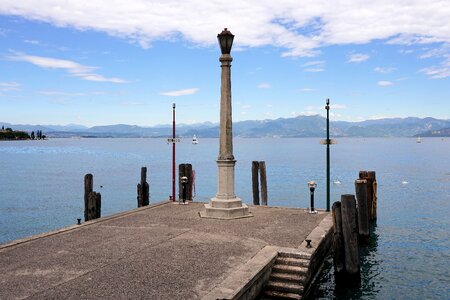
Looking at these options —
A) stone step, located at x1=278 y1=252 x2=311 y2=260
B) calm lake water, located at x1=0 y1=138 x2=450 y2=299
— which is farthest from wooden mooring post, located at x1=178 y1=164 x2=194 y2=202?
Answer: stone step, located at x1=278 y1=252 x2=311 y2=260

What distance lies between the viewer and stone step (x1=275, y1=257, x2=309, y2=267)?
10820 millimetres

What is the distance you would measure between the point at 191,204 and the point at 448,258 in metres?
11.0

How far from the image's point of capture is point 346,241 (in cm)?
1278

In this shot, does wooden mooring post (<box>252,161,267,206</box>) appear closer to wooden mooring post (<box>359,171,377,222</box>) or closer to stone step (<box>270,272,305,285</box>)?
wooden mooring post (<box>359,171,377,222</box>)

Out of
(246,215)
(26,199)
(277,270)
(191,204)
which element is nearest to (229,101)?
(246,215)

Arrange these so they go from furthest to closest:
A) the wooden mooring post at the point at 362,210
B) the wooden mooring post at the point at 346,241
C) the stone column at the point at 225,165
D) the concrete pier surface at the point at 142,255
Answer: the wooden mooring post at the point at 362,210, the stone column at the point at 225,165, the wooden mooring post at the point at 346,241, the concrete pier surface at the point at 142,255

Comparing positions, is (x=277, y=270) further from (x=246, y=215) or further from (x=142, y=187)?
(x=142, y=187)

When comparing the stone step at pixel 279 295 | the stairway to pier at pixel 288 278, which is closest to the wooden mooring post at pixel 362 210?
the stairway to pier at pixel 288 278

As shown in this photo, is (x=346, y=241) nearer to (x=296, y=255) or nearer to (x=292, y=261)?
(x=296, y=255)

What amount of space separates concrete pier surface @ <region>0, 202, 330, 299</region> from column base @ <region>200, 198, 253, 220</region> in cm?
44

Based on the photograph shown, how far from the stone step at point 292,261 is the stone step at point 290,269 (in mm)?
106

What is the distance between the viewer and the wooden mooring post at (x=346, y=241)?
42.0 ft

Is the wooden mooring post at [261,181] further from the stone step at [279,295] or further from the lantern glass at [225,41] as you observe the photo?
the stone step at [279,295]

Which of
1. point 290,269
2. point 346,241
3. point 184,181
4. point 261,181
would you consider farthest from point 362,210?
point 290,269
